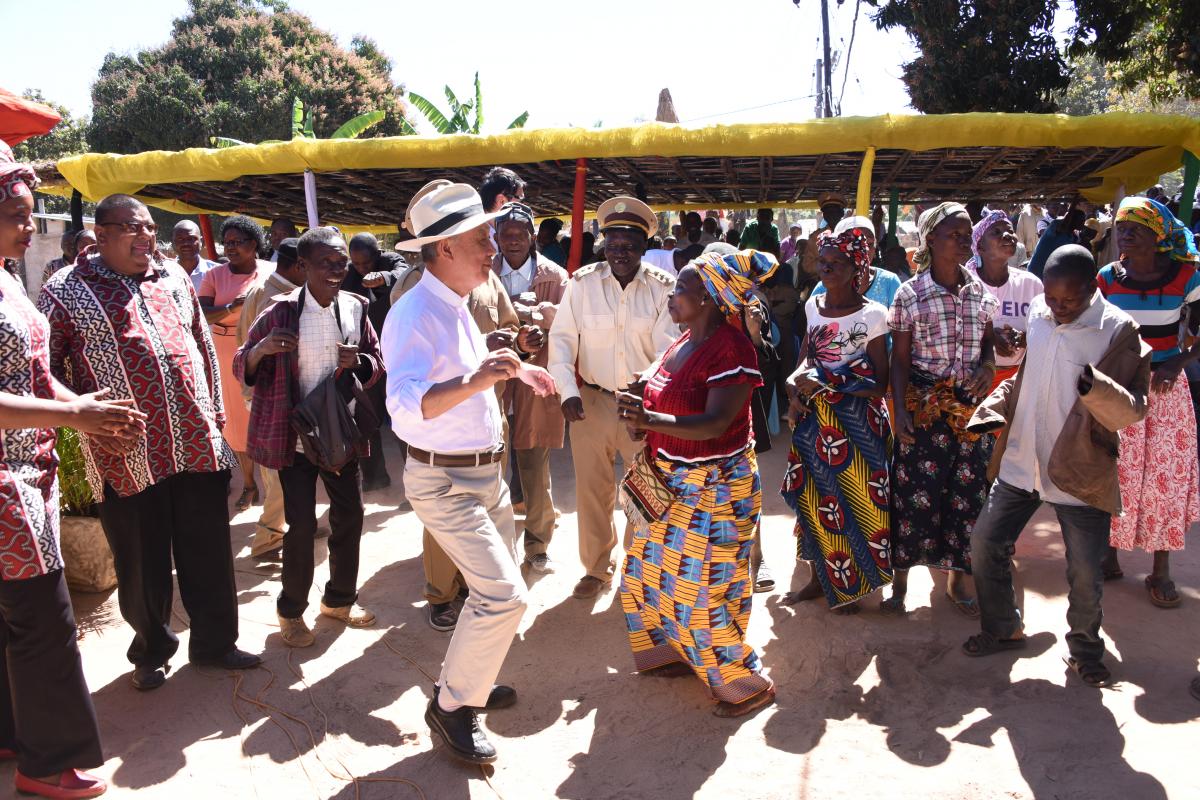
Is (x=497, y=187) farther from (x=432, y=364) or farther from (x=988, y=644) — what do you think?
(x=988, y=644)

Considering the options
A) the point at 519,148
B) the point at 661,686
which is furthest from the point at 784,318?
the point at 661,686

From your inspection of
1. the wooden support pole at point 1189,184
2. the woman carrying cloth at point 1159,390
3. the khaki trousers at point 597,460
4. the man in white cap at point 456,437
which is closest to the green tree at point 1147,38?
the wooden support pole at point 1189,184

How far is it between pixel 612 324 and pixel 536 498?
4.29 feet

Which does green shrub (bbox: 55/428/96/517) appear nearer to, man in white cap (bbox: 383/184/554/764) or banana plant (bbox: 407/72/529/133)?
man in white cap (bbox: 383/184/554/764)

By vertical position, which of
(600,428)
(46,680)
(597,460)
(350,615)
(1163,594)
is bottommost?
(1163,594)

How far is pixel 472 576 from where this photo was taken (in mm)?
3143

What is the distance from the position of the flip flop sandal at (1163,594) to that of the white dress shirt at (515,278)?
391 cm

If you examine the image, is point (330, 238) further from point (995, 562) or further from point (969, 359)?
point (995, 562)

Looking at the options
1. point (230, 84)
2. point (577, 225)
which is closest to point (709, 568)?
point (577, 225)

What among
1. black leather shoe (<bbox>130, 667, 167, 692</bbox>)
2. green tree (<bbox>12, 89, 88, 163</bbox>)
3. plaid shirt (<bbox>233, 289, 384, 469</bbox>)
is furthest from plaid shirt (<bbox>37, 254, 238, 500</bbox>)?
green tree (<bbox>12, 89, 88, 163</bbox>)

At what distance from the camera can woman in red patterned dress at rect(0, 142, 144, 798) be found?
2768 millimetres

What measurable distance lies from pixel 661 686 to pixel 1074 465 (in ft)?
6.54

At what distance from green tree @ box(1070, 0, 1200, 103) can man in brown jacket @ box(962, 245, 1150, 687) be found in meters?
9.57

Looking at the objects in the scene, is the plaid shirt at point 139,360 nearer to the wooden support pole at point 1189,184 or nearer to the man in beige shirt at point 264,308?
the man in beige shirt at point 264,308
